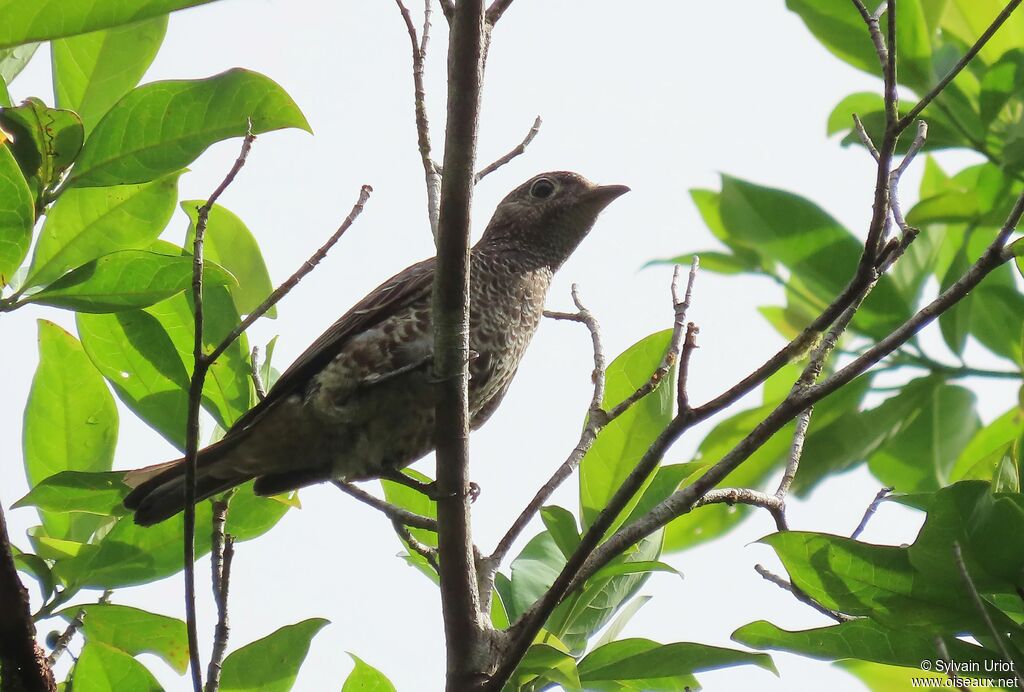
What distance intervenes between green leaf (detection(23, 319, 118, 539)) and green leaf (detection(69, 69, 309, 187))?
22.9 inches

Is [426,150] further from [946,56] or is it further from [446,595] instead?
[946,56]

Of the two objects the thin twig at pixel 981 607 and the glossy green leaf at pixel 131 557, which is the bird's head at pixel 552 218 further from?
the thin twig at pixel 981 607

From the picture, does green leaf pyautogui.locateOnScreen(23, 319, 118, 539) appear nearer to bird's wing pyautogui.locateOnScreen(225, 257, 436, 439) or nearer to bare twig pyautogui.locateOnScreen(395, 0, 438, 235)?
bird's wing pyautogui.locateOnScreen(225, 257, 436, 439)

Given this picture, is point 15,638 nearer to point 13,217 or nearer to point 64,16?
point 13,217

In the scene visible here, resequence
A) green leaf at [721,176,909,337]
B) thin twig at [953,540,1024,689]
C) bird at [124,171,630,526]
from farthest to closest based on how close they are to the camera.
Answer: green leaf at [721,176,909,337] < bird at [124,171,630,526] < thin twig at [953,540,1024,689]

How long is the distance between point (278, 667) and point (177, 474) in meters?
0.87

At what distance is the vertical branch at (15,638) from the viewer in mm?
2441

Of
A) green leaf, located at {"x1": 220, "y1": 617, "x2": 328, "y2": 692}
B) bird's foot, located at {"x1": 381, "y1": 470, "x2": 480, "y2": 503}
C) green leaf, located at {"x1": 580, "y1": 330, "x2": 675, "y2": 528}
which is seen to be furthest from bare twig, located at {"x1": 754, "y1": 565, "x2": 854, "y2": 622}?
green leaf, located at {"x1": 220, "y1": 617, "x2": 328, "y2": 692}

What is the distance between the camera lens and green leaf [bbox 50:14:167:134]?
3.31 m

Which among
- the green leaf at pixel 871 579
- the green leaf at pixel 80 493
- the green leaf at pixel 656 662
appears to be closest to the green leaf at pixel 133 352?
the green leaf at pixel 80 493

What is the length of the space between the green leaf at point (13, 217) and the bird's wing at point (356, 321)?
119 centimetres

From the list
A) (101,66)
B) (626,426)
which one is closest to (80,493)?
(101,66)

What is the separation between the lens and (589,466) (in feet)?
10.9

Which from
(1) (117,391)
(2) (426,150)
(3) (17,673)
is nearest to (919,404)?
(2) (426,150)
